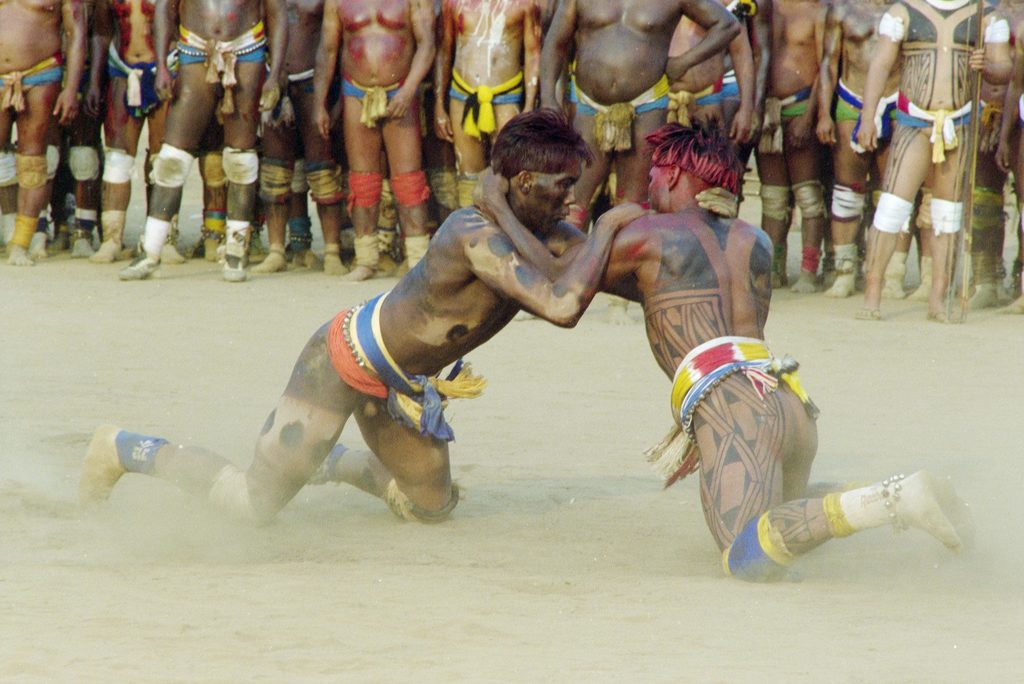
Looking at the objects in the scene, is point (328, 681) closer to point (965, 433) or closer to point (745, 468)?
point (745, 468)

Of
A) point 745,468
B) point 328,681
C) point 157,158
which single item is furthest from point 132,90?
point 328,681

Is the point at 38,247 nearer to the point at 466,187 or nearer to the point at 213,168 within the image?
the point at 213,168

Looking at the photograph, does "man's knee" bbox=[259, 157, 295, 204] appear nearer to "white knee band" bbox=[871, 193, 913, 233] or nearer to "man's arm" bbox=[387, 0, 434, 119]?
"man's arm" bbox=[387, 0, 434, 119]

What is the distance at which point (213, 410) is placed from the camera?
21.5ft

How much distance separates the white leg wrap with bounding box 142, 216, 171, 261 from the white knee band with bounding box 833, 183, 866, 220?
4.32 meters

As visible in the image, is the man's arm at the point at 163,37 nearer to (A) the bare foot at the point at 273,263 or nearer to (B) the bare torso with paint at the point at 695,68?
(A) the bare foot at the point at 273,263

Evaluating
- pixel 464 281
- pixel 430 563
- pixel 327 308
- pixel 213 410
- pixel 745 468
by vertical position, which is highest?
pixel 464 281

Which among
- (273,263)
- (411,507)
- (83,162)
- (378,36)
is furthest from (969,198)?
(83,162)

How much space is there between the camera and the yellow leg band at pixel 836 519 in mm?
4078

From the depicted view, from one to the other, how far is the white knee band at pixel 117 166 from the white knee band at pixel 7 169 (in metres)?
0.61

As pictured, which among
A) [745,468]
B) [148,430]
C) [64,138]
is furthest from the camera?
[64,138]

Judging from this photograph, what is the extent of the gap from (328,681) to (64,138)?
8078mm

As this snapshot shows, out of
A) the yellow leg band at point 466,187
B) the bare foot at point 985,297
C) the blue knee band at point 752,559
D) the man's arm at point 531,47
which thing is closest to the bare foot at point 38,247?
the yellow leg band at point 466,187

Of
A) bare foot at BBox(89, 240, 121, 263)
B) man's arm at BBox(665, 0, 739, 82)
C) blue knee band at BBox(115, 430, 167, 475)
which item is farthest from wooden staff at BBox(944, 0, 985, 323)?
bare foot at BBox(89, 240, 121, 263)
